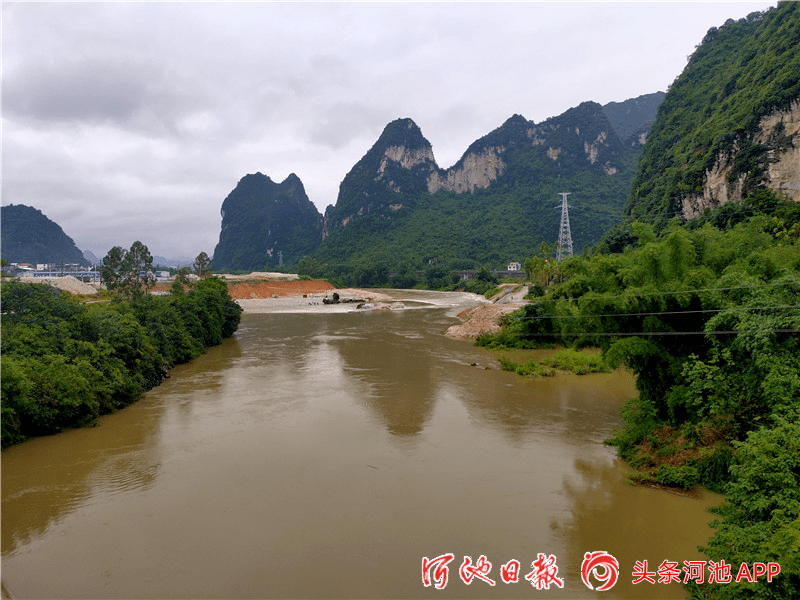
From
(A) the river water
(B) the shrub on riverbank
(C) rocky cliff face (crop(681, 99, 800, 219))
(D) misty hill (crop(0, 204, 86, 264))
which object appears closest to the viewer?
(A) the river water

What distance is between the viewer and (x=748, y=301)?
844 centimetres

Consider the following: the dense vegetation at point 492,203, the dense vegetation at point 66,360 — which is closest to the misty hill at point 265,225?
the dense vegetation at point 492,203

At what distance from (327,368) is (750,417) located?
53.1 feet

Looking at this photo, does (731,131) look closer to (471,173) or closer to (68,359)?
(68,359)

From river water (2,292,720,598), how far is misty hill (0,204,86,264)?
402ft

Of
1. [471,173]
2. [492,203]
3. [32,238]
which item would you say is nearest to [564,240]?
[492,203]

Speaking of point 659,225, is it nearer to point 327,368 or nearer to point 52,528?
point 327,368

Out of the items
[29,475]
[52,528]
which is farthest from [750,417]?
[29,475]

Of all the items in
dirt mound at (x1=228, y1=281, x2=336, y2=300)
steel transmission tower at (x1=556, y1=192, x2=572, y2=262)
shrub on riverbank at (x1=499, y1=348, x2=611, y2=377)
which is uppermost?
steel transmission tower at (x1=556, y1=192, x2=572, y2=262)

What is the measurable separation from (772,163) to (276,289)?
189 feet

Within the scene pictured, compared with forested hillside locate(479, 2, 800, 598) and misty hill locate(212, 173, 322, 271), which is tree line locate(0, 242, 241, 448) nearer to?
forested hillside locate(479, 2, 800, 598)

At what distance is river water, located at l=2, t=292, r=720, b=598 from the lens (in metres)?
6.73

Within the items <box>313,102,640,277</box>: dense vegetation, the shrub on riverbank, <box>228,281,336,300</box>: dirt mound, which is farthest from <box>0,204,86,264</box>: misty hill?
the shrub on riverbank

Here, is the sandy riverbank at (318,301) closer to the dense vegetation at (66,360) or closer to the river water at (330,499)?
the river water at (330,499)
